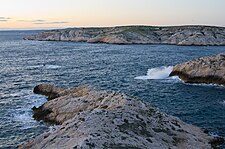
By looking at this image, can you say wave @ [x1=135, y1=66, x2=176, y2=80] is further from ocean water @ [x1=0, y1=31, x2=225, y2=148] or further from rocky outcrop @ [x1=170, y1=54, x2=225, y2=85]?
rocky outcrop @ [x1=170, y1=54, x2=225, y2=85]

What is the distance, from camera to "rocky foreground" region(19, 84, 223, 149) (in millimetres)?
25188

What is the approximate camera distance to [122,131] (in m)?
27.4

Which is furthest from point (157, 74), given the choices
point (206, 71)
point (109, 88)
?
point (109, 88)

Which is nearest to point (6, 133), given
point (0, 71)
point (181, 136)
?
point (181, 136)

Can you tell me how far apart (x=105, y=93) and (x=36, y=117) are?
31.4 feet

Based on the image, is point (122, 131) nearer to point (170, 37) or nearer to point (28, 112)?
point (28, 112)

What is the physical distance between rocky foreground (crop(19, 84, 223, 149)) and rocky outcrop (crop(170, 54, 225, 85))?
2720 centimetres

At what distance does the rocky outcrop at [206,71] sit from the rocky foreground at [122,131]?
89.2ft

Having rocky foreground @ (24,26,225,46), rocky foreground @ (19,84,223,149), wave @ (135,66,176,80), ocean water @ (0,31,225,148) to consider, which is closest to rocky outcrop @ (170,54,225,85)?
ocean water @ (0,31,225,148)

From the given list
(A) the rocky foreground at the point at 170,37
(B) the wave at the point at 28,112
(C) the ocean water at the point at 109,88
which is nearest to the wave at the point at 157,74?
(C) the ocean water at the point at 109,88

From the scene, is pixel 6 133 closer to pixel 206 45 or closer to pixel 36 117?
pixel 36 117

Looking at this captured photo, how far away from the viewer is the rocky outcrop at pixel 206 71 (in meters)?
60.2

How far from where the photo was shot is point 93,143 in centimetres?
2380

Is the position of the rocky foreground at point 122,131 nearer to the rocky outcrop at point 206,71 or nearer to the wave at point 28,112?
the wave at point 28,112
